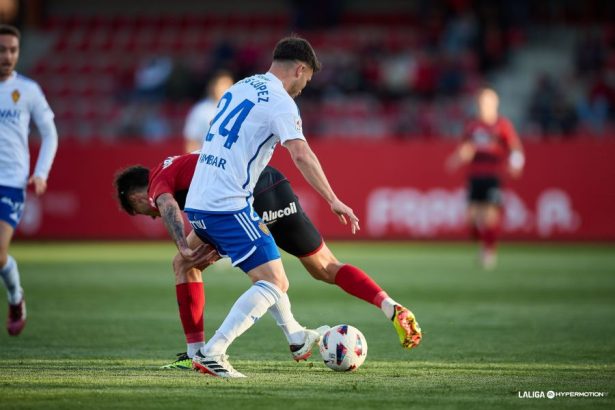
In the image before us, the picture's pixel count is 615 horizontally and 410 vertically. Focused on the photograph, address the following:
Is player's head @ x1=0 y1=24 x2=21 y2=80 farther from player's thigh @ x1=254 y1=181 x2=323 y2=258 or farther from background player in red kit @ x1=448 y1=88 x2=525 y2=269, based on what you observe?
background player in red kit @ x1=448 y1=88 x2=525 y2=269

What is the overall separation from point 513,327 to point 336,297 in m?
3.34

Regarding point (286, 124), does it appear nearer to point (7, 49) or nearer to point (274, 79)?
point (274, 79)

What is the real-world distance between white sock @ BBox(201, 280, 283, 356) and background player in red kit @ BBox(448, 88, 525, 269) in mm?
10832

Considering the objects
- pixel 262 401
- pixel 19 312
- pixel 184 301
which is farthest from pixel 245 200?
pixel 19 312

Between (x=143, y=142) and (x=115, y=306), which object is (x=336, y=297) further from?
(x=143, y=142)

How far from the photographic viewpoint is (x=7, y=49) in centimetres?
907

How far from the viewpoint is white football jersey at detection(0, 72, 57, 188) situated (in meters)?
9.18

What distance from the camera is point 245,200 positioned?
688 centimetres

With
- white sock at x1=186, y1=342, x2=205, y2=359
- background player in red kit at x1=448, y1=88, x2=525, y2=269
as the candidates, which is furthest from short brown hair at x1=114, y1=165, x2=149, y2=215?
background player in red kit at x1=448, y1=88, x2=525, y2=269

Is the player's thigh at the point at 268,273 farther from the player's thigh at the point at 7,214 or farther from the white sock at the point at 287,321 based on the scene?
the player's thigh at the point at 7,214

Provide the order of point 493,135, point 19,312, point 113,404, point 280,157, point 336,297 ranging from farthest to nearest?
1. point 280,157
2. point 493,135
3. point 336,297
4. point 19,312
5. point 113,404

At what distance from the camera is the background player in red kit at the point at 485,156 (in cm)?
1744

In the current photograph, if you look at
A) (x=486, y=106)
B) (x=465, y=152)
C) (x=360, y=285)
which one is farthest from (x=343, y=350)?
(x=465, y=152)

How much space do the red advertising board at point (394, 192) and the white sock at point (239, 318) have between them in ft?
48.1
